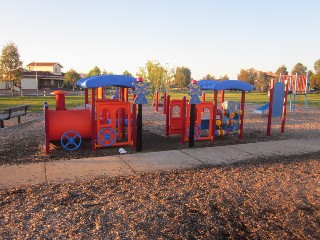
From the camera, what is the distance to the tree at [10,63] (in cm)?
4275

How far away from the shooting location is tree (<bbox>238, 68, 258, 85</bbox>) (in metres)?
89.5

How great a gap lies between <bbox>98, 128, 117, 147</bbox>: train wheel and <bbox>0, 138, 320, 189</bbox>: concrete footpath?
103cm

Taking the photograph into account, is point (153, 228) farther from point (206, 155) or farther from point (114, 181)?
point (206, 155)

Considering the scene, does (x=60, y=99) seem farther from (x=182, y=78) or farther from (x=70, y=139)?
(x=182, y=78)

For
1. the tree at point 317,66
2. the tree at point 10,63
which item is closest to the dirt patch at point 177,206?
the tree at point 10,63

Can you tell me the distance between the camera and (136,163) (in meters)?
6.62

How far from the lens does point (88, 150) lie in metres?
7.91

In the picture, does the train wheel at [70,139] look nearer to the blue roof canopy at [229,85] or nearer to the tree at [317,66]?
the blue roof canopy at [229,85]

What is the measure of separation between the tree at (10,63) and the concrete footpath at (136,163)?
4204cm

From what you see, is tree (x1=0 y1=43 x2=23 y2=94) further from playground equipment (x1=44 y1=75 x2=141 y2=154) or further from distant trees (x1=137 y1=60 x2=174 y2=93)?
playground equipment (x1=44 y1=75 x2=141 y2=154)

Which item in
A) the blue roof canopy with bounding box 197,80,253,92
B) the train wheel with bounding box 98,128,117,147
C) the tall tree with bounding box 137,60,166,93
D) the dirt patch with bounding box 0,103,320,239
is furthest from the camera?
the tall tree with bounding box 137,60,166,93

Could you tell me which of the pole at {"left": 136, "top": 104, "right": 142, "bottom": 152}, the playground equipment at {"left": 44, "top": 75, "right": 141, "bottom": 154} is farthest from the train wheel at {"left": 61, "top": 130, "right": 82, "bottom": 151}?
the pole at {"left": 136, "top": 104, "right": 142, "bottom": 152}

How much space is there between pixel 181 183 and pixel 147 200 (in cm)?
103

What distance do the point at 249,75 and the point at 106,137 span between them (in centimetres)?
8986
